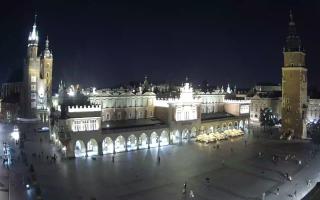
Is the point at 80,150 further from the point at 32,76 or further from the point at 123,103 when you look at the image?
the point at 32,76

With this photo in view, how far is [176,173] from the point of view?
34.4 meters

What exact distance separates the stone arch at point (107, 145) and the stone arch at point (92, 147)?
1.23 m

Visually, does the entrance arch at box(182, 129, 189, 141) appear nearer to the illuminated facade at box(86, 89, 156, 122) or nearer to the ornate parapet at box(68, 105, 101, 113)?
the illuminated facade at box(86, 89, 156, 122)

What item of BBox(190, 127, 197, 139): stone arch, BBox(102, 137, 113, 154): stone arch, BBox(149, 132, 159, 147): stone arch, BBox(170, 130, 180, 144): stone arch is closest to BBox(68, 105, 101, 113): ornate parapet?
BBox(102, 137, 113, 154): stone arch

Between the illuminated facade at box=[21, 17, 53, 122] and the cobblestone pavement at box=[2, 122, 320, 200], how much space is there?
1920 centimetres

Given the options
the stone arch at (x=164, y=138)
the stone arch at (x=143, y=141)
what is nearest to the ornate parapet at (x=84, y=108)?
the stone arch at (x=143, y=141)

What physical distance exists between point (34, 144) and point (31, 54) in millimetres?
27714

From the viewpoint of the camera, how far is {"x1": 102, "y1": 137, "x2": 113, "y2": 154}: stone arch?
4488 cm

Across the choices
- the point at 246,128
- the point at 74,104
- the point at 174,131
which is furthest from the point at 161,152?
the point at 246,128

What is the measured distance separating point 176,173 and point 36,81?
147 feet

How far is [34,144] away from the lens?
155 ft

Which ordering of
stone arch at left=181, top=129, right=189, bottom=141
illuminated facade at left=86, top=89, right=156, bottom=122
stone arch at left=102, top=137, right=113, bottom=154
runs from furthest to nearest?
stone arch at left=181, top=129, right=189, bottom=141 < illuminated facade at left=86, top=89, right=156, bottom=122 < stone arch at left=102, top=137, right=113, bottom=154

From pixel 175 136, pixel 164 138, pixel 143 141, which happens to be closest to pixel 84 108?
pixel 143 141

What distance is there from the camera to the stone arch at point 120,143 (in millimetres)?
46156
